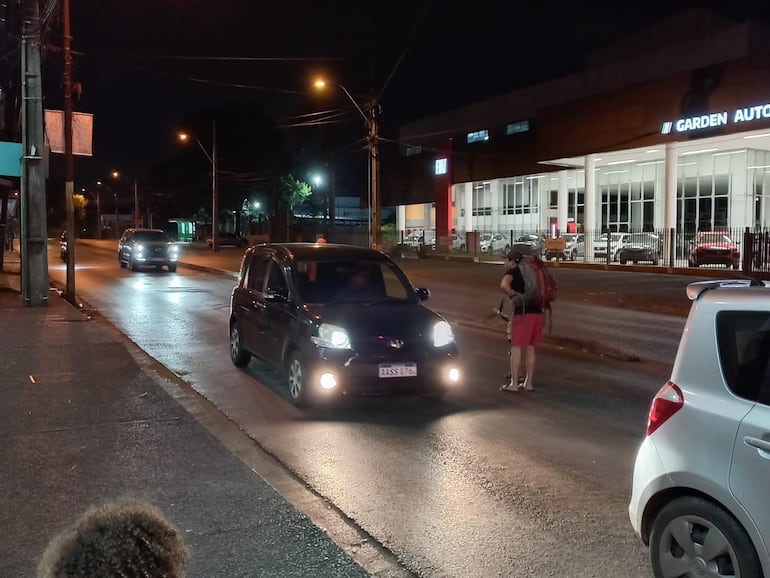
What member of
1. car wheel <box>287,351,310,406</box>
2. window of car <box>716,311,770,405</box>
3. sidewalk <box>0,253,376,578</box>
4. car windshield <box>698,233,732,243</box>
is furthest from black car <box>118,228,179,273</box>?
window of car <box>716,311,770,405</box>

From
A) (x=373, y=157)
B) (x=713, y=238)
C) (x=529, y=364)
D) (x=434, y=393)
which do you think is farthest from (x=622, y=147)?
(x=434, y=393)

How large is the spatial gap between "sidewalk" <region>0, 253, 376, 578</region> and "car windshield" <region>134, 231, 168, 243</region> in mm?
21912

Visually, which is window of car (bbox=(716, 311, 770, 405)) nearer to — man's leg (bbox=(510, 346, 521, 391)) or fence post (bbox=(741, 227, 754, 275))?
man's leg (bbox=(510, 346, 521, 391))

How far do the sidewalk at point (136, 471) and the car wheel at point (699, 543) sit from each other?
4.95ft

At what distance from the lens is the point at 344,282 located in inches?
344

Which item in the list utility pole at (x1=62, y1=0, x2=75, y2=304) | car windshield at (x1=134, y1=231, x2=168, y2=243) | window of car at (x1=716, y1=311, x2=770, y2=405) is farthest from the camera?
car windshield at (x1=134, y1=231, x2=168, y2=243)

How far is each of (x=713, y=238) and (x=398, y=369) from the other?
2711 cm

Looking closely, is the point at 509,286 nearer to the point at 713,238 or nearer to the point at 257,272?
the point at 257,272

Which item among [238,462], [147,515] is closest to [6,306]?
[238,462]

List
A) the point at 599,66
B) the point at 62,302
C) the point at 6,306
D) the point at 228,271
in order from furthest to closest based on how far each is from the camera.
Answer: the point at 599,66
the point at 228,271
the point at 62,302
the point at 6,306

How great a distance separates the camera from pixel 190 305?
18.5 m

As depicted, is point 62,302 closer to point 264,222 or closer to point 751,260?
point 751,260

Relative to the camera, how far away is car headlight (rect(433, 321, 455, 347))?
7.91m

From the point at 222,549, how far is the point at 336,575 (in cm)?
71
